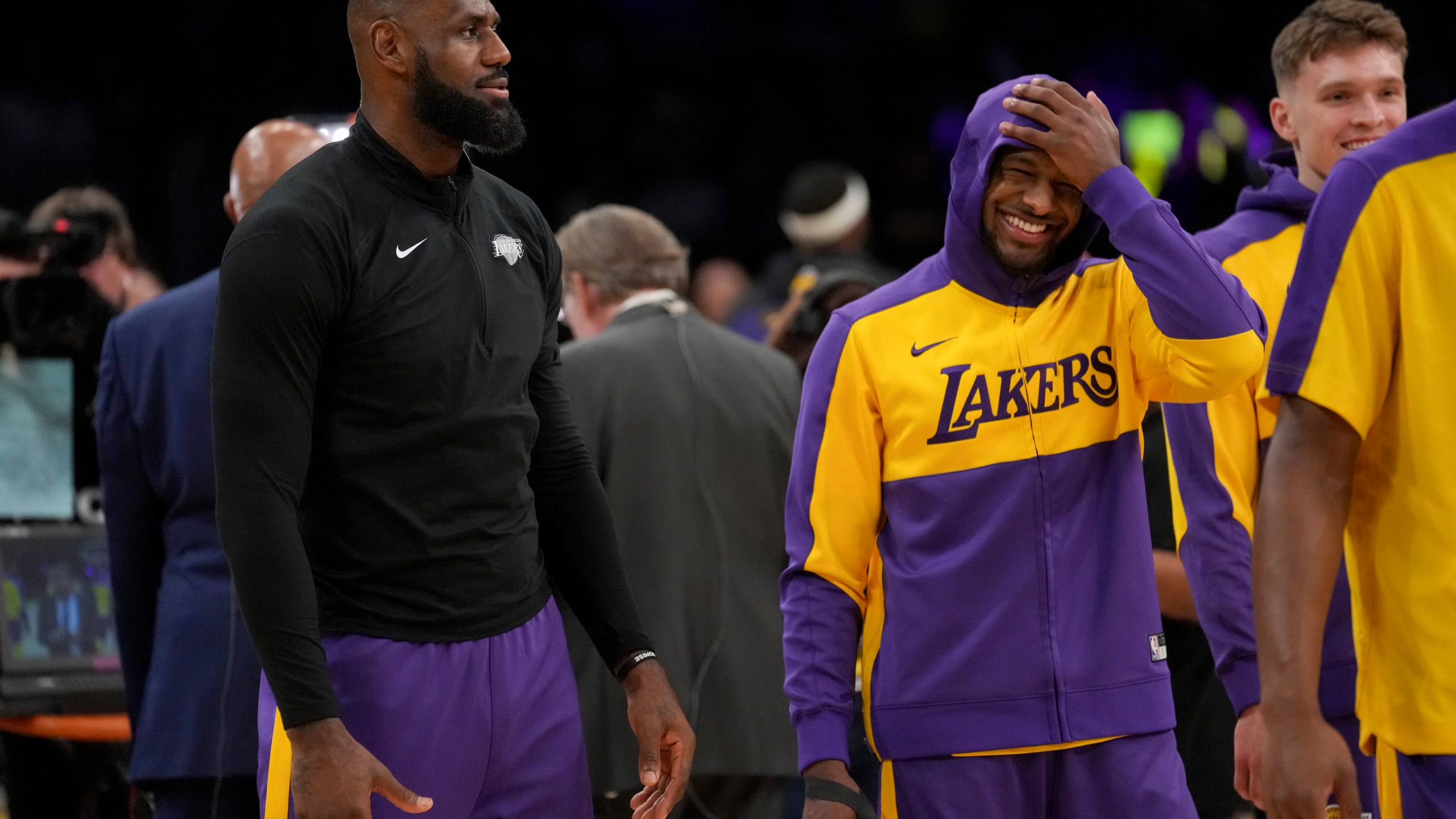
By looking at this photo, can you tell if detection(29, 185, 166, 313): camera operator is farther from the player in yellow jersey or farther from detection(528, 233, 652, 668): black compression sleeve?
the player in yellow jersey

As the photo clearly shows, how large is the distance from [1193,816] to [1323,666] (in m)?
0.50

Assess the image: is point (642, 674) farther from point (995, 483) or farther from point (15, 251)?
point (15, 251)

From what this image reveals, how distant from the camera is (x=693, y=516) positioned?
361 centimetres

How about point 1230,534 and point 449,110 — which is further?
point 1230,534

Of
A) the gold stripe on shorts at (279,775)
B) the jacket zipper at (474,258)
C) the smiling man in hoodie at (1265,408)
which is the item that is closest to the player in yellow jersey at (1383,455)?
the smiling man in hoodie at (1265,408)

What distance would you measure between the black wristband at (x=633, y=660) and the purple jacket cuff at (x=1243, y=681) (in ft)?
3.02

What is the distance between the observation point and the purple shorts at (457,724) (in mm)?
2096

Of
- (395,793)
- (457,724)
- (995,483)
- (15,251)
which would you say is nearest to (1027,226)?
(995,483)

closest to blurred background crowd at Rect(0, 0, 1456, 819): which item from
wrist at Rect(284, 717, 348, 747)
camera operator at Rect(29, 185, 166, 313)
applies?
camera operator at Rect(29, 185, 166, 313)

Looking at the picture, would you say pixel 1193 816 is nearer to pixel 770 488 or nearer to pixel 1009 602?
pixel 1009 602

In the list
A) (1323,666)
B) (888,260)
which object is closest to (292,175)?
(1323,666)

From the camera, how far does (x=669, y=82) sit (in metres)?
9.89

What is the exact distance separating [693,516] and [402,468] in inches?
60.6

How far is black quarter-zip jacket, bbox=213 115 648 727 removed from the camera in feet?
6.43
